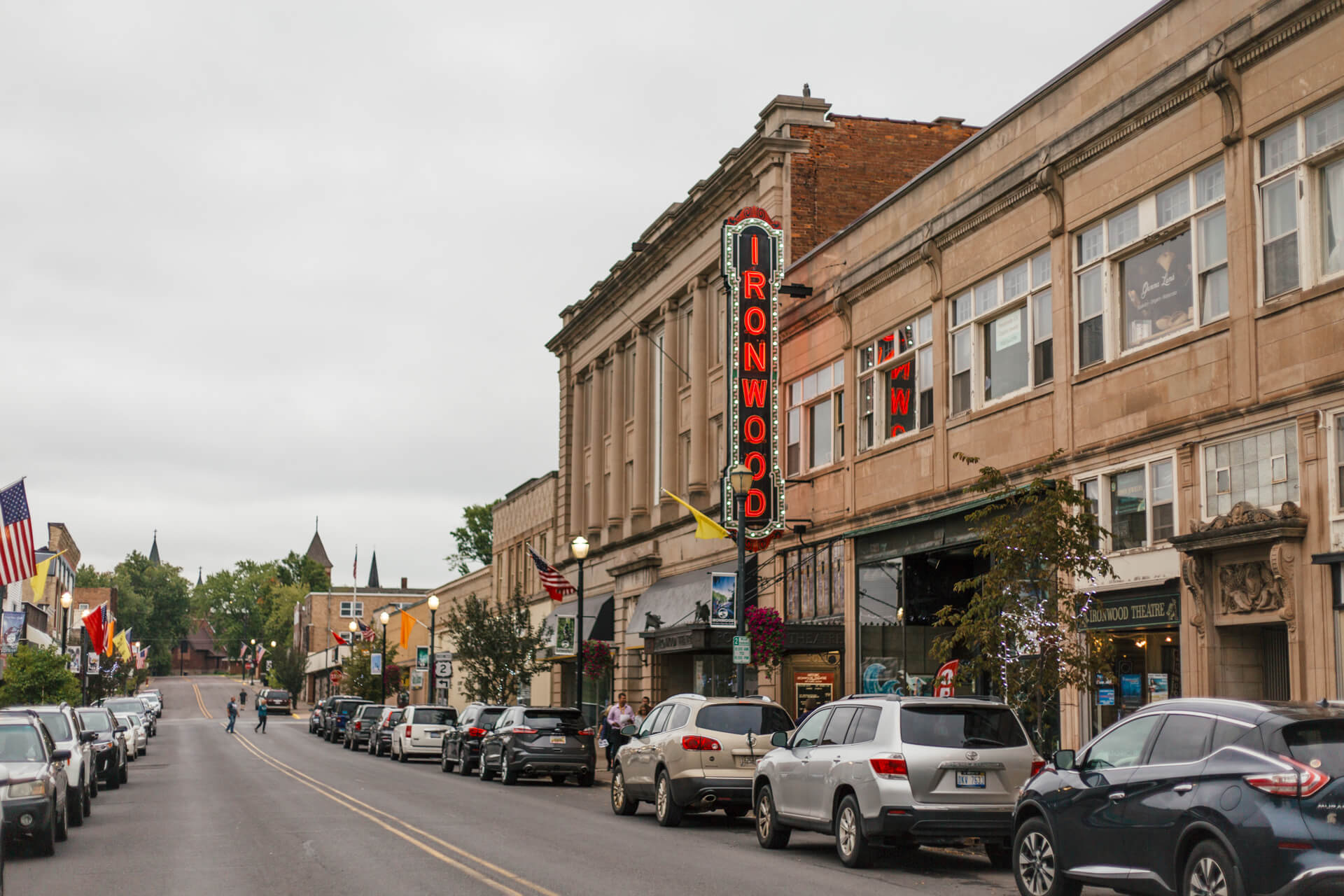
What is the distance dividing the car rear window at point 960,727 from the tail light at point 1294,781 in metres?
5.50

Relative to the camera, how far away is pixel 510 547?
2655 inches

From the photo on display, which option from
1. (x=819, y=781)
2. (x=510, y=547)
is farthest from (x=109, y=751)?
(x=510, y=547)

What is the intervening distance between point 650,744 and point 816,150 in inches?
759

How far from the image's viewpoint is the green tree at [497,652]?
156 feet

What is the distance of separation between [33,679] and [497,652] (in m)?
14.8

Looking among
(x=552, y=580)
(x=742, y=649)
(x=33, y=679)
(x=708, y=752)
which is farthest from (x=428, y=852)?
(x=33, y=679)

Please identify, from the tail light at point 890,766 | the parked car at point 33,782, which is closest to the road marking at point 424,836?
the tail light at point 890,766

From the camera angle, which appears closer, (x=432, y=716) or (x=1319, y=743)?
(x=1319, y=743)

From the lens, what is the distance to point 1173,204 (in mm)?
20547

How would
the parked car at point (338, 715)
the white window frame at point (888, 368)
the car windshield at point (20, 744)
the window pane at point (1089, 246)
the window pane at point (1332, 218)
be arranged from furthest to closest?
the parked car at point (338, 715) → the white window frame at point (888, 368) → the window pane at point (1089, 246) → the window pane at point (1332, 218) → the car windshield at point (20, 744)

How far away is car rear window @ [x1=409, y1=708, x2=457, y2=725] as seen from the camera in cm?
4366

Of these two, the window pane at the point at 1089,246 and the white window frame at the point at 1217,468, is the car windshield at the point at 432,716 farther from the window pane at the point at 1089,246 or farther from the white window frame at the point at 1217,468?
the white window frame at the point at 1217,468

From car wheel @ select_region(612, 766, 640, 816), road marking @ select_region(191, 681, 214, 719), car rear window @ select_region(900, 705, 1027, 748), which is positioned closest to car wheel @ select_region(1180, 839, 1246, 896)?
car rear window @ select_region(900, 705, 1027, 748)

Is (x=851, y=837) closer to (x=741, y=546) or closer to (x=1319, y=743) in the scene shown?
(x=1319, y=743)
